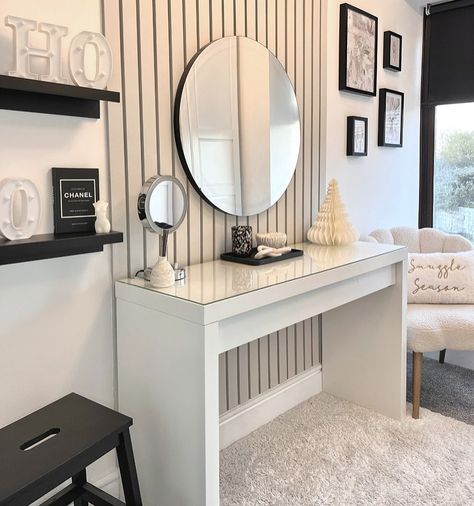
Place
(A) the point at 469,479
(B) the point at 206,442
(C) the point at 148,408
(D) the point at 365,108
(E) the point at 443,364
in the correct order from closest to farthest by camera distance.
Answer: (B) the point at 206,442 → (C) the point at 148,408 → (A) the point at 469,479 → (D) the point at 365,108 → (E) the point at 443,364

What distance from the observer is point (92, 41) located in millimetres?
1355

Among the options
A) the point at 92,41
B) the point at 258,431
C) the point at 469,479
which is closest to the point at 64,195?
the point at 92,41

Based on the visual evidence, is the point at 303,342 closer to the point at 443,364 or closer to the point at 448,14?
the point at 443,364

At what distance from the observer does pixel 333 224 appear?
7.27 ft

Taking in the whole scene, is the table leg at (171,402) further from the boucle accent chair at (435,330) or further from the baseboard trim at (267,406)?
the boucle accent chair at (435,330)

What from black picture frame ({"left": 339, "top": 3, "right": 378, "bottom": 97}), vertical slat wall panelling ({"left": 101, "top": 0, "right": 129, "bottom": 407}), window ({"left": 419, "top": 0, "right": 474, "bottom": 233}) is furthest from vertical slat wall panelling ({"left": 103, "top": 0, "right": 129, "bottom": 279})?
window ({"left": 419, "top": 0, "right": 474, "bottom": 233})

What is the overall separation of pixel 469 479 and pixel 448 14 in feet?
8.80

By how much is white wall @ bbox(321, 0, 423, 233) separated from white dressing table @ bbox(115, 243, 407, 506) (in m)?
0.72

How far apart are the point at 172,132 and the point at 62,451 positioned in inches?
42.0

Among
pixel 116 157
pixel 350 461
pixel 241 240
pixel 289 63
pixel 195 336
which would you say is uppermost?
pixel 289 63

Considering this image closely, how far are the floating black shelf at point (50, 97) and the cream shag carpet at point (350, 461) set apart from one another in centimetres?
138

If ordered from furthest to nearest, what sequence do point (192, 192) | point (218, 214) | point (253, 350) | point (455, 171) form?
1. point (455, 171)
2. point (253, 350)
3. point (218, 214)
4. point (192, 192)

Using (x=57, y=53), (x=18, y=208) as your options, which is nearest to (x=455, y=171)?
(x=57, y=53)

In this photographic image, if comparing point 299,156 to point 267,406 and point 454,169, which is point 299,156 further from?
point 454,169
